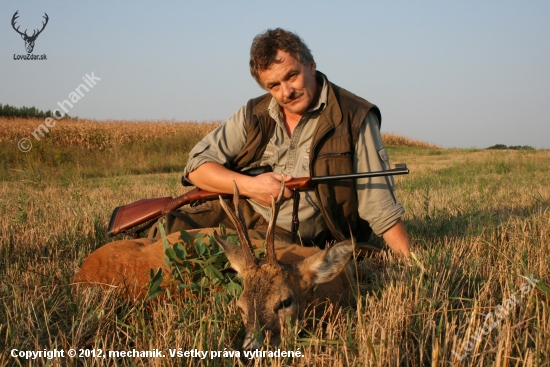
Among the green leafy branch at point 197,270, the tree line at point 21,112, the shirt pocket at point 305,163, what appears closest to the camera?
the green leafy branch at point 197,270

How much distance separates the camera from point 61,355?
2.90 m

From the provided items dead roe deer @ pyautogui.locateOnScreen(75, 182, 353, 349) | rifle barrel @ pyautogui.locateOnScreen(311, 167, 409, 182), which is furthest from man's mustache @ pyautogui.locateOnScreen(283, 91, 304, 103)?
dead roe deer @ pyautogui.locateOnScreen(75, 182, 353, 349)

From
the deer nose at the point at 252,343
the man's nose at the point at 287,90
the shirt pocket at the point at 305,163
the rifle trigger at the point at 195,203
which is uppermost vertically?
the man's nose at the point at 287,90

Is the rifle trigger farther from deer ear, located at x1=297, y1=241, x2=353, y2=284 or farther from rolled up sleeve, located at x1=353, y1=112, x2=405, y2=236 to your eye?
deer ear, located at x1=297, y1=241, x2=353, y2=284

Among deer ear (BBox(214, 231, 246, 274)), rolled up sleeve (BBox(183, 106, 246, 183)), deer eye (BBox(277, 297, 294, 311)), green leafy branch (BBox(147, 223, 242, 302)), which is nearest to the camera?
deer eye (BBox(277, 297, 294, 311))

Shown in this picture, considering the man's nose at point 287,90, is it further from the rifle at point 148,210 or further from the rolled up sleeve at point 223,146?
the rifle at point 148,210

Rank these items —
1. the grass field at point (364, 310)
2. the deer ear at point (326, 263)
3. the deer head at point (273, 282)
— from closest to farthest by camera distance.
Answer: the grass field at point (364, 310), the deer head at point (273, 282), the deer ear at point (326, 263)

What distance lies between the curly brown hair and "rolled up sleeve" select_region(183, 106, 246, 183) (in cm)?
67

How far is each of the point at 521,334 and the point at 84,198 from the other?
729cm

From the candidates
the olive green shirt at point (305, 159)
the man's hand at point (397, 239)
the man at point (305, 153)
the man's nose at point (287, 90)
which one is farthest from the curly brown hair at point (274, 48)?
the man's hand at point (397, 239)

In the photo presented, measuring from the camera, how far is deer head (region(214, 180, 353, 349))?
10.00 feet

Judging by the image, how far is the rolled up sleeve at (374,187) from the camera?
4.73 meters

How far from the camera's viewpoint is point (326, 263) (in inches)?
134

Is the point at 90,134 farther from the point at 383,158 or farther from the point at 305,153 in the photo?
the point at 383,158
